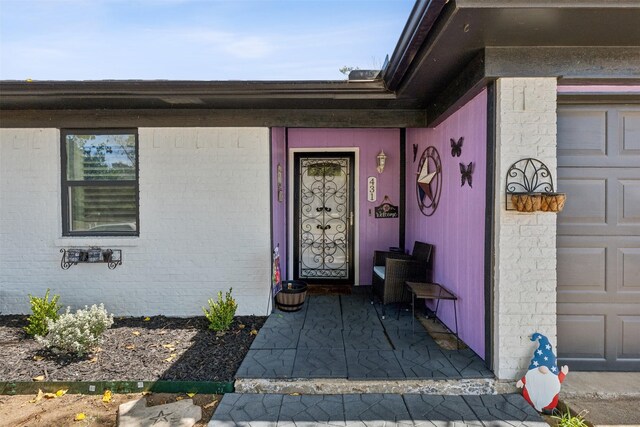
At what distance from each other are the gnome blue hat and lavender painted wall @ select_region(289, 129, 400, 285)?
3025mm

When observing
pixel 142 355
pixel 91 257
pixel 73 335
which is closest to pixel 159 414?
pixel 142 355

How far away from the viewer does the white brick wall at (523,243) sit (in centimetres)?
284

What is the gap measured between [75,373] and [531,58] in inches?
172

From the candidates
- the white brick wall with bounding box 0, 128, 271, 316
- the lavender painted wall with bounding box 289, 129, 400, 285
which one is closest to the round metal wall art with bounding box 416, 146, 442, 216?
the lavender painted wall with bounding box 289, 129, 400, 285

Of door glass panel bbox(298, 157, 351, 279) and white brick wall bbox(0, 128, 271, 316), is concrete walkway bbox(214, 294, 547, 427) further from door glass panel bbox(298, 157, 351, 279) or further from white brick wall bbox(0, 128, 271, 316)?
door glass panel bbox(298, 157, 351, 279)

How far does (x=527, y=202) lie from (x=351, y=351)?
1.91 metres

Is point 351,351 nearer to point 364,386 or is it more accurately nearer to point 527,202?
point 364,386

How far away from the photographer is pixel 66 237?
4379 millimetres

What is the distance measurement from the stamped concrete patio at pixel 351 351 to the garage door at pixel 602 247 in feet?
3.01

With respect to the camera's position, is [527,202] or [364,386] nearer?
[527,202]

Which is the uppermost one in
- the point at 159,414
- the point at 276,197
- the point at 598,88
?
the point at 598,88

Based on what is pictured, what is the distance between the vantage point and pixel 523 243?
2859 mm

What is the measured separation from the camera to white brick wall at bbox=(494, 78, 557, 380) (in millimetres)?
2838

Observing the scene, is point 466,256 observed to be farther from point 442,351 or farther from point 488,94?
point 488,94
